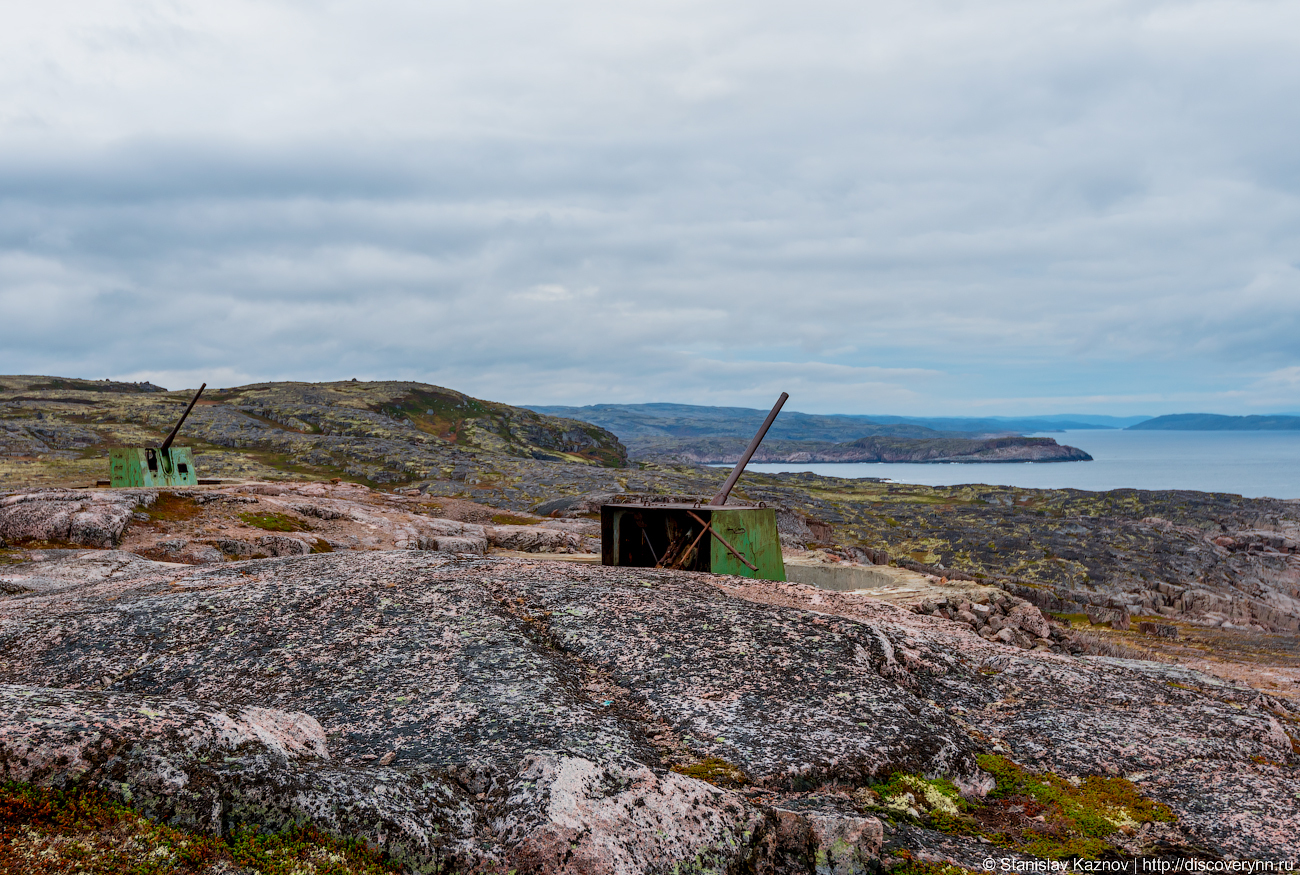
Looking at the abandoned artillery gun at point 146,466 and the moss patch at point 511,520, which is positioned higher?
the abandoned artillery gun at point 146,466

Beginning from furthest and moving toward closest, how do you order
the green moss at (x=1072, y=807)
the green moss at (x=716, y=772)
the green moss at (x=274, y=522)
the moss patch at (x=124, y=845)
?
the green moss at (x=274, y=522) → the green moss at (x=716, y=772) → the green moss at (x=1072, y=807) → the moss patch at (x=124, y=845)

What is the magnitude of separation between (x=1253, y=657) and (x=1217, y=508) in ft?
211

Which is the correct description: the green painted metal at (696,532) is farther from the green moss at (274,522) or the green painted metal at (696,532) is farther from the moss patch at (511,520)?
the moss patch at (511,520)

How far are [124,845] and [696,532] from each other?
13.7 meters

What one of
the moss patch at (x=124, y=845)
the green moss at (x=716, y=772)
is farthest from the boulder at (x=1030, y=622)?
the moss patch at (x=124, y=845)

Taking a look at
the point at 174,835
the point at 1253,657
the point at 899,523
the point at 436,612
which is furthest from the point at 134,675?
the point at 899,523

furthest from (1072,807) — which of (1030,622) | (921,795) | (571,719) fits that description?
(1030,622)

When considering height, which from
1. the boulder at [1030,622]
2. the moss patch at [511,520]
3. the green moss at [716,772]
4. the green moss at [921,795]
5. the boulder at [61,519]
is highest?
the boulder at [61,519]

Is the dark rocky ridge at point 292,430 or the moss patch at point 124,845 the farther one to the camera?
the dark rocky ridge at point 292,430

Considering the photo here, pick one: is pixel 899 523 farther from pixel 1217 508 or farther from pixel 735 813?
pixel 735 813

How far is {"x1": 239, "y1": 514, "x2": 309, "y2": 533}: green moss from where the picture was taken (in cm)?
2259

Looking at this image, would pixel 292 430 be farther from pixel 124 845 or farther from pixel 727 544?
pixel 124 845

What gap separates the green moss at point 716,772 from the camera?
18.0 ft

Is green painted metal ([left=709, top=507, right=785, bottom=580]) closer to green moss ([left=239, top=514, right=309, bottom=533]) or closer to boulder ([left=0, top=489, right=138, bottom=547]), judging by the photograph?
green moss ([left=239, top=514, right=309, bottom=533])
